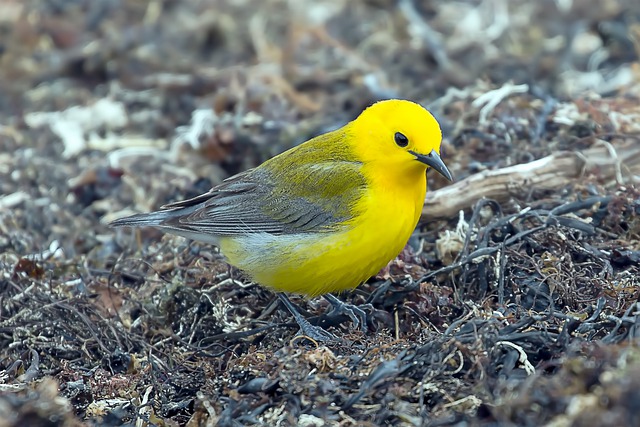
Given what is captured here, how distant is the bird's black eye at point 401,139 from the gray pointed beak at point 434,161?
8cm

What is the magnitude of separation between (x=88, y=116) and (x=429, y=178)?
12.2 ft

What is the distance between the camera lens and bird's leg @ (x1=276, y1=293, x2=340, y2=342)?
512cm

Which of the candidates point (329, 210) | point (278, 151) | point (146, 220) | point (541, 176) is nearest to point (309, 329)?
point (329, 210)

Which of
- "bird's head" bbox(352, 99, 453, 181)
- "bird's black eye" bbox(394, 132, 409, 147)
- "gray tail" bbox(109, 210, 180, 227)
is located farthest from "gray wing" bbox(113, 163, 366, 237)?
"bird's black eye" bbox(394, 132, 409, 147)

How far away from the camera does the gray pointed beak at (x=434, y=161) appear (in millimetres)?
5152

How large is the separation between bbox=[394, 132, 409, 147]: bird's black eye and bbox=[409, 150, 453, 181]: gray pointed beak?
0.08 metres

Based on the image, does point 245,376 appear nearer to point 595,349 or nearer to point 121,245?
point 595,349

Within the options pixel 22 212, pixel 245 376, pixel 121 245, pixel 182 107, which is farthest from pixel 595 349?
pixel 182 107

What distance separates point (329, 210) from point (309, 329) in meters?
0.72

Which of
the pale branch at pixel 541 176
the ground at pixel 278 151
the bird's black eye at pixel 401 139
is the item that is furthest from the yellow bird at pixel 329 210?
the pale branch at pixel 541 176

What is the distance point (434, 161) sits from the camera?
5172 millimetres

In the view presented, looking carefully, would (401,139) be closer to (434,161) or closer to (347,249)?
(434,161)

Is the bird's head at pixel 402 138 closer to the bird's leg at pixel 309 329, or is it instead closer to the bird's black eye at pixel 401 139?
the bird's black eye at pixel 401 139

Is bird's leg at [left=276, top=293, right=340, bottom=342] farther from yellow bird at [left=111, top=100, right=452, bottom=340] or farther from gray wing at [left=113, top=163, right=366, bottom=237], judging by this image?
gray wing at [left=113, top=163, right=366, bottom=237]
